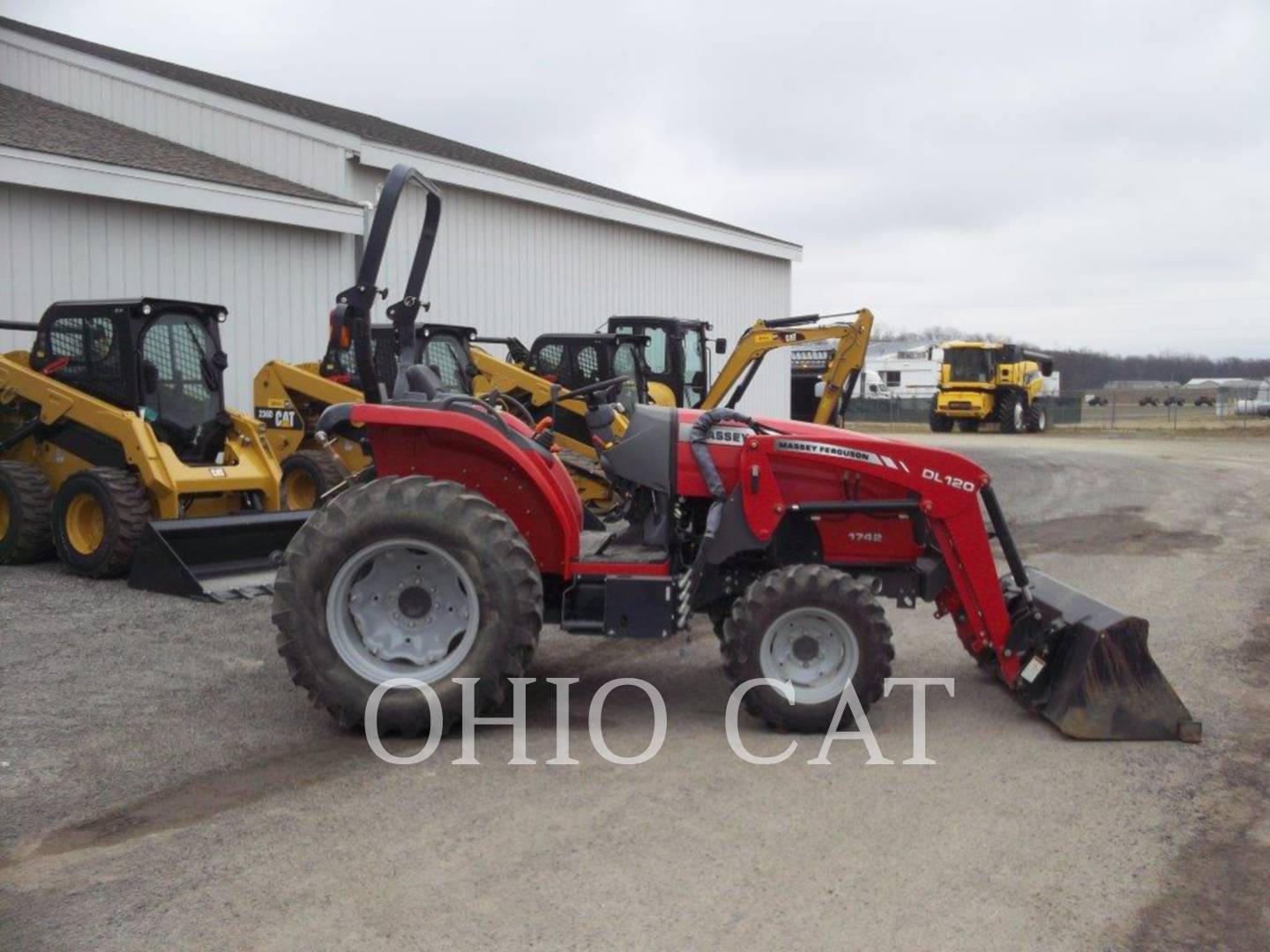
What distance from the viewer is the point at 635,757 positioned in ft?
19.5

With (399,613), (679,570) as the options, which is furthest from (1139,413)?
(399,613)

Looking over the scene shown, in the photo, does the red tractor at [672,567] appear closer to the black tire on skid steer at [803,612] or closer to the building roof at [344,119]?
the black tire on skid steer at [803,612]

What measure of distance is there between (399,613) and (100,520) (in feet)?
18.9

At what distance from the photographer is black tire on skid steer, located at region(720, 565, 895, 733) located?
246 inches

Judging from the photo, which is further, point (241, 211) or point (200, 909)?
point (241, 211)

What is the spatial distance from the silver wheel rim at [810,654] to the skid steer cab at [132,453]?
5.38 meters

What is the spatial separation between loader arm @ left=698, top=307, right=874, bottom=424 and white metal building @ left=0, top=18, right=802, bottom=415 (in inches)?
198

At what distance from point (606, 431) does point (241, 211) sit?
37.1 ft

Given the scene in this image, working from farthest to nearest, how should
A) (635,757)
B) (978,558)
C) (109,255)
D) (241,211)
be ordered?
1. (241,211)
2. (109,255)
3. (978,558)
4. (635,757)

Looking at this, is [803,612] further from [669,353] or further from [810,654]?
[669,353]

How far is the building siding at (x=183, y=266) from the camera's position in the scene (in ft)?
47.3

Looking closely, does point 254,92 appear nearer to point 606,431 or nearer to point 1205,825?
point 606,431

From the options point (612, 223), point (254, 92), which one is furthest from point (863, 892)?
point (254, 92)

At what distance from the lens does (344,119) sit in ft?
82.0
